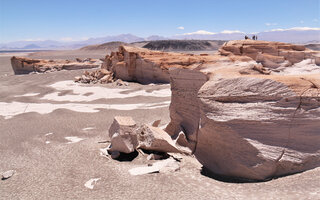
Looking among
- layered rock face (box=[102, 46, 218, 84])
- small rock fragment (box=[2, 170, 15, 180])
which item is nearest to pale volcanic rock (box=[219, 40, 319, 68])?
layered rock face (box=[102, 46, 218, 84])

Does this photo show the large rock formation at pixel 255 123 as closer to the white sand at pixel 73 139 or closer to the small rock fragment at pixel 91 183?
the small rock fragment at pixel 91 183

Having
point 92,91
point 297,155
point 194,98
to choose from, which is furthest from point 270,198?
point 92,91

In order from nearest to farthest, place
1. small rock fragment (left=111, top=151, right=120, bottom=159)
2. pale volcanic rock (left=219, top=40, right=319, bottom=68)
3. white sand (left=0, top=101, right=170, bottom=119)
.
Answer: small rock fragment (left=111, top=151, right=120, bottom=159) → white sand (left=0, top=101, right=170, bottom=119) → pale volcanic rock (left=219, top=40, right=319, bottom=68)

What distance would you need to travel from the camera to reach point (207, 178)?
14.8 ft

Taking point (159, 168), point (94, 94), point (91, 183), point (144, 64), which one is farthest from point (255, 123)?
point (144, 64)

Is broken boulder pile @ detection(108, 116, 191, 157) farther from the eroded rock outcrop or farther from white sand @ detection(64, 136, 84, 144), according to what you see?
white sand @ detection(64, 136, 84, 144)

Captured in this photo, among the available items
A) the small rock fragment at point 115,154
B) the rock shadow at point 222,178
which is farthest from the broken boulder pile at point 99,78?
the rock shadow at point 222,178

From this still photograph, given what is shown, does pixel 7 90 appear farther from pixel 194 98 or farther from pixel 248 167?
pixel 248 167

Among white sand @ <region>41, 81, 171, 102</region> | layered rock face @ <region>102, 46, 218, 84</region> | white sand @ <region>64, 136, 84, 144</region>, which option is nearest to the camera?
white sand @ <region>64, 136, 84, 144</region>

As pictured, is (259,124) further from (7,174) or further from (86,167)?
(7,174)

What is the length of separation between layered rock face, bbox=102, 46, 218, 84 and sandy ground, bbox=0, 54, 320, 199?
3.87 metres

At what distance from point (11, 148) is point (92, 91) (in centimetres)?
778

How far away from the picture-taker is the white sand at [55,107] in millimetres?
10062

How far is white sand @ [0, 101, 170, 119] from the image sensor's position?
10.1m
